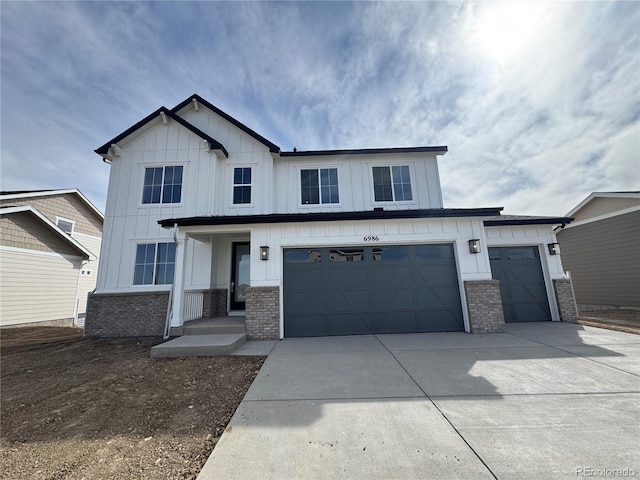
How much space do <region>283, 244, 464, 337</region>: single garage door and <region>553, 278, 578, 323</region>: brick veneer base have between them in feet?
13.4

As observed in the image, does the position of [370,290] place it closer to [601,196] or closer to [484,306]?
[484,306]

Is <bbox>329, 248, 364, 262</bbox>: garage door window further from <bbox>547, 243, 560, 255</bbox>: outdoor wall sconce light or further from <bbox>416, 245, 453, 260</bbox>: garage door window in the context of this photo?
<bbox>547, 243, 560, 255</bbox>: outdoor wall sconce light

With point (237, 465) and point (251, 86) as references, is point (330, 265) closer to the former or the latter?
point (237, 465)

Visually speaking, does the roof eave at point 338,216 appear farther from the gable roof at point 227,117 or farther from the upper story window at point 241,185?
the gable roof at point 227,117

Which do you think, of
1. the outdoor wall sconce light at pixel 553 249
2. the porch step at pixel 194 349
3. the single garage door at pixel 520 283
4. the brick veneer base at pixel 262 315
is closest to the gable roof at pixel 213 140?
the single garage door at pixel 520 283

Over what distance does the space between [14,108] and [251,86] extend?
26.7 feet

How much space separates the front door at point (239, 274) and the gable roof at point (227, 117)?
4130mm

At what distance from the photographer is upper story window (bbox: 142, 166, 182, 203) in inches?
381

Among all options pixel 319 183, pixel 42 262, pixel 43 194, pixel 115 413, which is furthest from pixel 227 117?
pixel 43 194

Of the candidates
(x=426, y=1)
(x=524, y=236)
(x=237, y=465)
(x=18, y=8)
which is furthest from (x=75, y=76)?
(x=524, y=236)

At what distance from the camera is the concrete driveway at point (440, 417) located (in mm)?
2146

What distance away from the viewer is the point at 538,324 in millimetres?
8016

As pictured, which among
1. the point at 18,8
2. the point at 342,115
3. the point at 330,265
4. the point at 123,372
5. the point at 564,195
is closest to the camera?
the point at 123,372

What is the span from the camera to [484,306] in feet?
23.5
